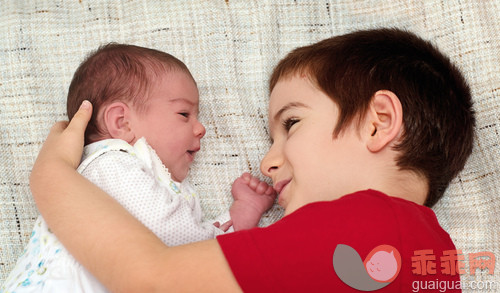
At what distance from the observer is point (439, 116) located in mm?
1163

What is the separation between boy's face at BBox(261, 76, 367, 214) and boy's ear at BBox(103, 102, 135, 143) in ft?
1.28

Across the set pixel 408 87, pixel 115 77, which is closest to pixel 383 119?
pixel 408 87

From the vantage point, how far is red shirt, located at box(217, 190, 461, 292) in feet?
2.82

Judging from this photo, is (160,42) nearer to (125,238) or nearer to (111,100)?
(111,100)

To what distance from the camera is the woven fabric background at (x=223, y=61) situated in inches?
54.8

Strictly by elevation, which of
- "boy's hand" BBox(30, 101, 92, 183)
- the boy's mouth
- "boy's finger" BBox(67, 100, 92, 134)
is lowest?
the boy's mouth

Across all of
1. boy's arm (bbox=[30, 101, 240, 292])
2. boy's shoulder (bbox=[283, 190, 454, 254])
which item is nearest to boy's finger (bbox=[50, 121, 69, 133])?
boy's arm (bbox=[30, 101, 240, 292])

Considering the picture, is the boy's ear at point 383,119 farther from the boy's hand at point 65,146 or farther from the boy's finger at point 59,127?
the boy's finger at point 59,127

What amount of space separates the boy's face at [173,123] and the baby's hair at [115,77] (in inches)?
0.9

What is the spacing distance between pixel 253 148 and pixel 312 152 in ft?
1.44

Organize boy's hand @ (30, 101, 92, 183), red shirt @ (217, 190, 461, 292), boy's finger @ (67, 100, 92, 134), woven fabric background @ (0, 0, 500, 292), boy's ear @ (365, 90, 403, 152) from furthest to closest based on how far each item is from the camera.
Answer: woven fabric background @ (0, 0, 500, 292) → boy's finger @ (67, 100, 92, 134) → boy's hand @ (30, 101, 92, 183) → boy's ear @ (365, 90, 403, 152) → red shirt @ (217, 190, 461, 292)

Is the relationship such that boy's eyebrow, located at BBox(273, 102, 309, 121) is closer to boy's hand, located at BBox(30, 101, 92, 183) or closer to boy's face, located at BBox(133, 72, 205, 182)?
boy's face, located at BBox(133, 72, 205, 182)

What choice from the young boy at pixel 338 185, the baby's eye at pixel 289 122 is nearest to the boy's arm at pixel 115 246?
the young boy at pixel 338 185

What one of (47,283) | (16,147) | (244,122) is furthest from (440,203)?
(16,147)
